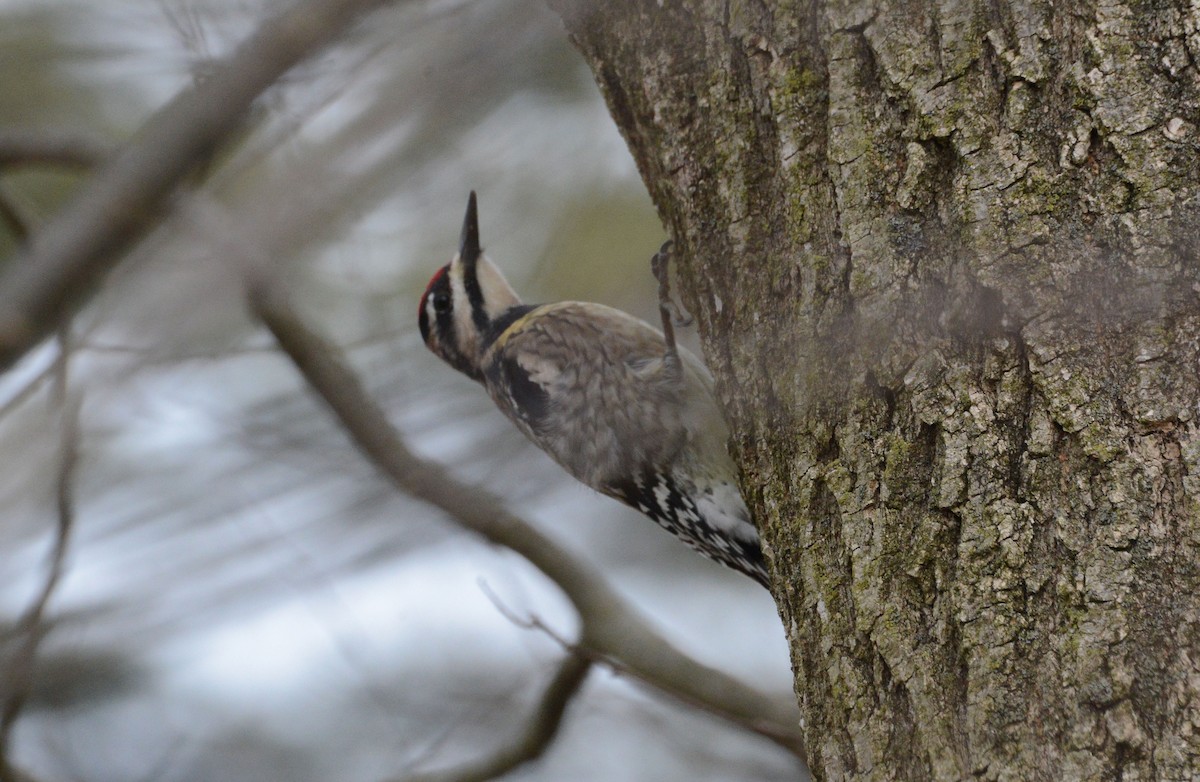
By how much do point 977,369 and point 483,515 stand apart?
6.26ft

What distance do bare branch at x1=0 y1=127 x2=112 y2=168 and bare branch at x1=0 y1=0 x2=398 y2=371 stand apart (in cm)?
56

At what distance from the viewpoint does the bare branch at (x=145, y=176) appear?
8.61 feet

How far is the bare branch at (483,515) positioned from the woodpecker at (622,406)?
0.93 feet

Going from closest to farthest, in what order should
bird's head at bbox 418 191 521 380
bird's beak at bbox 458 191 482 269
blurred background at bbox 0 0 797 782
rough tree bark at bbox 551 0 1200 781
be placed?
1. rough tree bark at bbox 551 0 1200 781
2. blurred background at bbox 0 0 797 782
3. bird's beak at bbox 458 191 482 269
4. bird's head at bbox 418 191 521 380

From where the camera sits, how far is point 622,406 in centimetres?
313

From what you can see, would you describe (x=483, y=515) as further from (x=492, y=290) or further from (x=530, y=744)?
(x=492, y=290)

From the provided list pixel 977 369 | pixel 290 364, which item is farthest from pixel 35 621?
pixel 977 369

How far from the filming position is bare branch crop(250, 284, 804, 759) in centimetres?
297

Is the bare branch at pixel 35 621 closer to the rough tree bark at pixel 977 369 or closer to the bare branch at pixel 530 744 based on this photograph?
the bare branch at pixel 530 744

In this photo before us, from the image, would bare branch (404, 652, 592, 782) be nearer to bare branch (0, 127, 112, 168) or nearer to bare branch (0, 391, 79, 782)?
bare branch (0, 391, 79, 782)

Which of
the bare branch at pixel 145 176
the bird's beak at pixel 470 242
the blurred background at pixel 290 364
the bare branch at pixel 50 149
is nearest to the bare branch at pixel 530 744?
the blurred background at pixel 290 364

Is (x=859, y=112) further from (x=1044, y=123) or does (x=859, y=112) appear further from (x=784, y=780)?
(x=784, y=780)

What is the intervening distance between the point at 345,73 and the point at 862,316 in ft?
5.82

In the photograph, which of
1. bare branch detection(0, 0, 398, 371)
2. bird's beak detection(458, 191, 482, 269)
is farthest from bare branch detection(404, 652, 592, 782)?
bare branch detection(0, 0, 398, 371)
